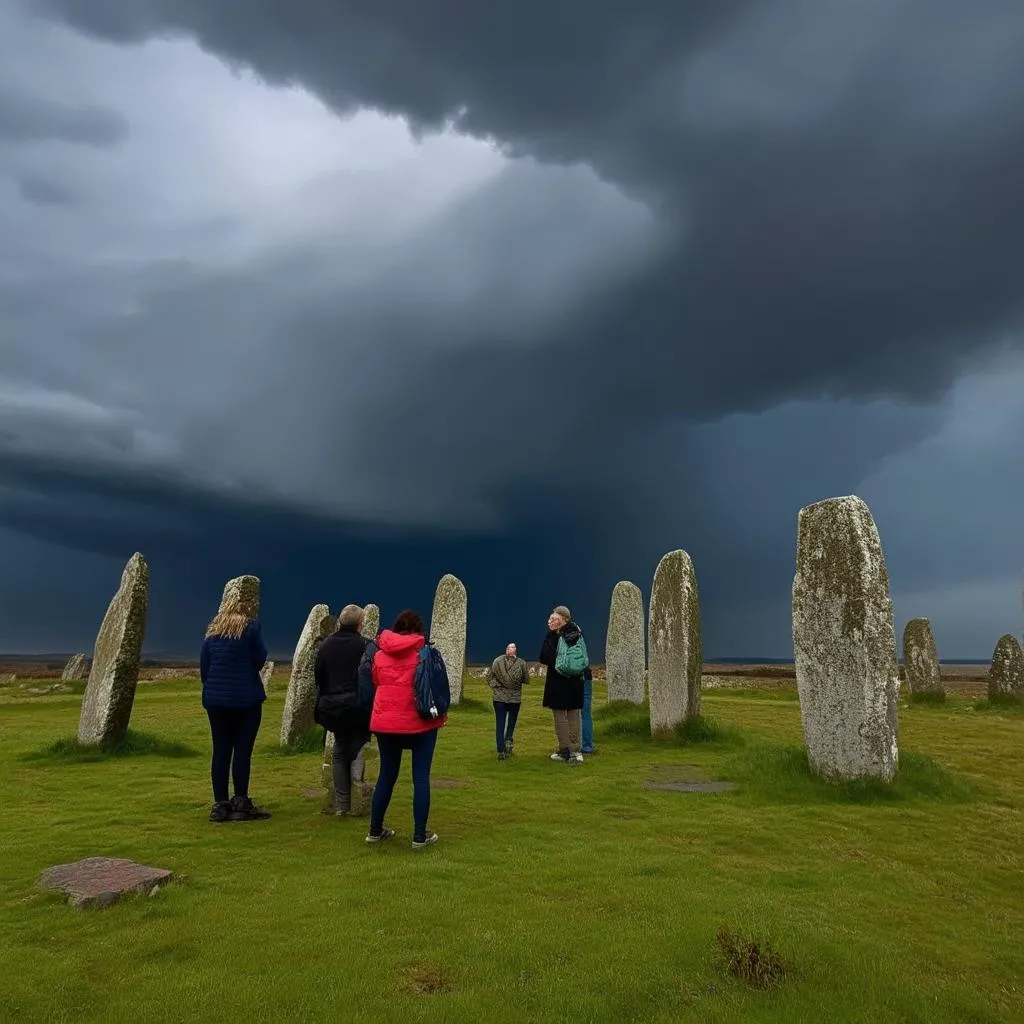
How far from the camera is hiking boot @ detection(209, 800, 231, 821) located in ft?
33.1

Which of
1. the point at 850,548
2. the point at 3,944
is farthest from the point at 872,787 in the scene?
the point at 3,944

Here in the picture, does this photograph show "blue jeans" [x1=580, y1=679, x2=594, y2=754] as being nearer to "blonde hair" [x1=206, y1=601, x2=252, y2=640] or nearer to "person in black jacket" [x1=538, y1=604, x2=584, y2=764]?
"person in black jacket" [x1=538, y1=604, x2=584, y2=764]

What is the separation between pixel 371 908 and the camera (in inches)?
259

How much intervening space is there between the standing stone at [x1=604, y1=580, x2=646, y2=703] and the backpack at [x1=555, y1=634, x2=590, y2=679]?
9.53 metres

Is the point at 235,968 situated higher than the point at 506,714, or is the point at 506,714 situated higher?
the point at 506,714

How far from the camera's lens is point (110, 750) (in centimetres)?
1579

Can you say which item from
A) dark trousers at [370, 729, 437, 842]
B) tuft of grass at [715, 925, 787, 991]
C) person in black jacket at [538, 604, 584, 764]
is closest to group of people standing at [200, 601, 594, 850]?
dark trousers at [370, 729, 437, 842]

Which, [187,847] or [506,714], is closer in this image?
[187,847]

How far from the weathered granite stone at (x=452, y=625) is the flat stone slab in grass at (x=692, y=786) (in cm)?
1329

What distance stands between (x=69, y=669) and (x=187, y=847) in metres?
43.9

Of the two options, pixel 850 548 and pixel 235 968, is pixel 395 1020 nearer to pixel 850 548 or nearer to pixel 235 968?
pixel 235 968

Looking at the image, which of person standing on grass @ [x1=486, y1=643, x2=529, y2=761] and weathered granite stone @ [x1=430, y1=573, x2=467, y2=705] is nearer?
person standing on grass @ [x1=486, y1=643, x2=529, y2=761]

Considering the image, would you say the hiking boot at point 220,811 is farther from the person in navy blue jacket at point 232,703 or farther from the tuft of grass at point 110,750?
the tuft of grass at point 110,750

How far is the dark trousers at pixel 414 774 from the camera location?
8.74 metres
